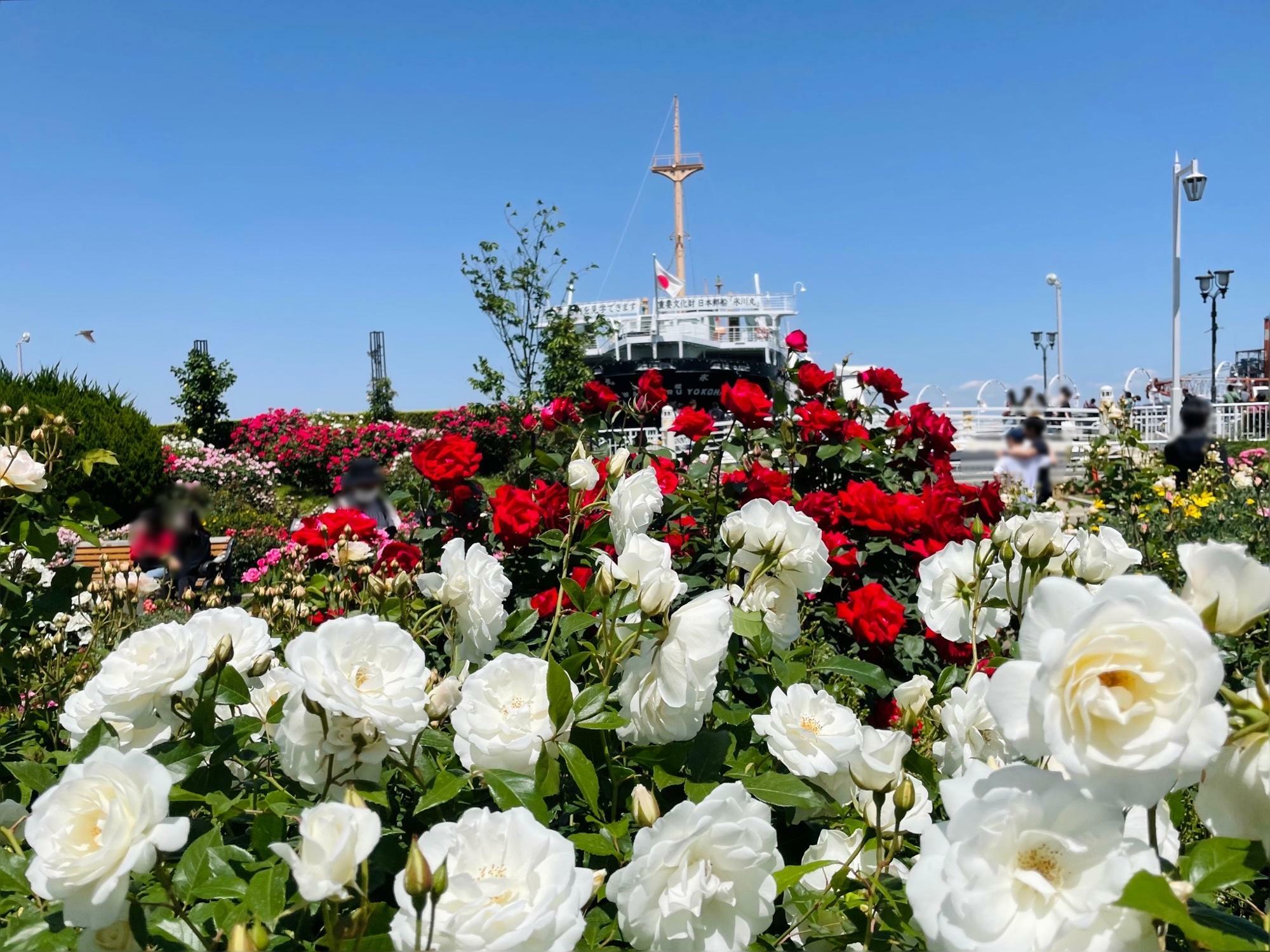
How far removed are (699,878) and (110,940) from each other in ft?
1.72

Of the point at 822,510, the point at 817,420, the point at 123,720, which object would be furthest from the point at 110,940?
the point at 817,420

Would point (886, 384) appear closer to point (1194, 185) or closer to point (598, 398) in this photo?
point (598, 398)

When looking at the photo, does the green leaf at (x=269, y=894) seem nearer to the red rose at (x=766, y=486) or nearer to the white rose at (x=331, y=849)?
the white rose at (x=331, y=849)

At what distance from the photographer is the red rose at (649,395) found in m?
2.87

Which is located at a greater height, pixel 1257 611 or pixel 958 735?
pixel 1257 611

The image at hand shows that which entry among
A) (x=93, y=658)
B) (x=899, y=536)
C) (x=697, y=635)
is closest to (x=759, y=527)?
(x=697, y=635)

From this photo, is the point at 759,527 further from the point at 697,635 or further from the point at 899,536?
the point at 899,536

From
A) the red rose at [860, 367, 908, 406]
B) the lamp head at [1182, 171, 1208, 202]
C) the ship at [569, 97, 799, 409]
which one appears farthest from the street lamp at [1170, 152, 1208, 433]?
the ship at [569, 97, 799, 409]

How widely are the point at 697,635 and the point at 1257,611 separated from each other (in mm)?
500

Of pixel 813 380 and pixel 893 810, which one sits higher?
pixel 813 380

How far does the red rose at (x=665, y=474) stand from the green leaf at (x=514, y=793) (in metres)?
1.06

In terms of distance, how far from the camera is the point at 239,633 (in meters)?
1.14

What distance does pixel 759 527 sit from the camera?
1249 millimetres

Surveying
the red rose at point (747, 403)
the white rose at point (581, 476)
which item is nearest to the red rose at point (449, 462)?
the red rose at point (747, 403)
